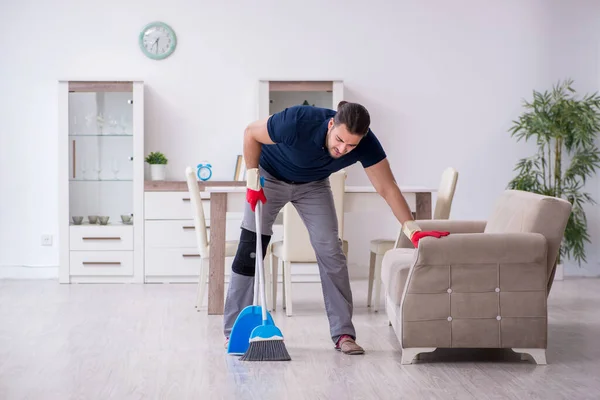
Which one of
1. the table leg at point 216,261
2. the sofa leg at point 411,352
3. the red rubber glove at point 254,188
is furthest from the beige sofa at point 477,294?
the table leg at point 216,261

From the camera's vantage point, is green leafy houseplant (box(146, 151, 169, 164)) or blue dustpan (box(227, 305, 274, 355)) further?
green leafy houseplant (box(146, 151, 169, 164))

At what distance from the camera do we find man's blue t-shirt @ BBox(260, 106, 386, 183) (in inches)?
123

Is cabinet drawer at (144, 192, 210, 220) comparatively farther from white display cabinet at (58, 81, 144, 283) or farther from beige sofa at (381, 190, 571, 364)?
beige sofa at (381, 190, 571, 364)

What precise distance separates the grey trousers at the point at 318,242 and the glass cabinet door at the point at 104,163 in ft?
8.51

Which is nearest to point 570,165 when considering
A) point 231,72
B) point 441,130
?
point 441,130

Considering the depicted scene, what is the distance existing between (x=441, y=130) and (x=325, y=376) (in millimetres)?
3643

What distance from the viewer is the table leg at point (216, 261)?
179 inches

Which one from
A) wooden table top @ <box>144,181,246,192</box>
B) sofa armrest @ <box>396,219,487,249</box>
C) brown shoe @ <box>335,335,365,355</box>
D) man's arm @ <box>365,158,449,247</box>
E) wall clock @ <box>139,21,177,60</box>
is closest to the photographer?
man's arm @ <box>365,158,449,247</box>

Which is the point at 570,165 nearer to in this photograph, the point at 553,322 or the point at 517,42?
the point at 517,42

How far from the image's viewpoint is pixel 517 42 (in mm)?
6391

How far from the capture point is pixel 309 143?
10.3 feet

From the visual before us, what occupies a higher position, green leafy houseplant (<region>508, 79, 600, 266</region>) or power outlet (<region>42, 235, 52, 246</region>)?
green leafy houseplant (<region>508, 79, 600, 266</region>)

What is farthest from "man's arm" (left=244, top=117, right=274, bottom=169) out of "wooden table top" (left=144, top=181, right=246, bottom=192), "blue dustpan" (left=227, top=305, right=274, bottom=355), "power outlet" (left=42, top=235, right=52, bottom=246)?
"power outlet" (left=42, top=235, right=52, bottom=246)

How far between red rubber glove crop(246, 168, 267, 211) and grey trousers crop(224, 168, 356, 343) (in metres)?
0.09
